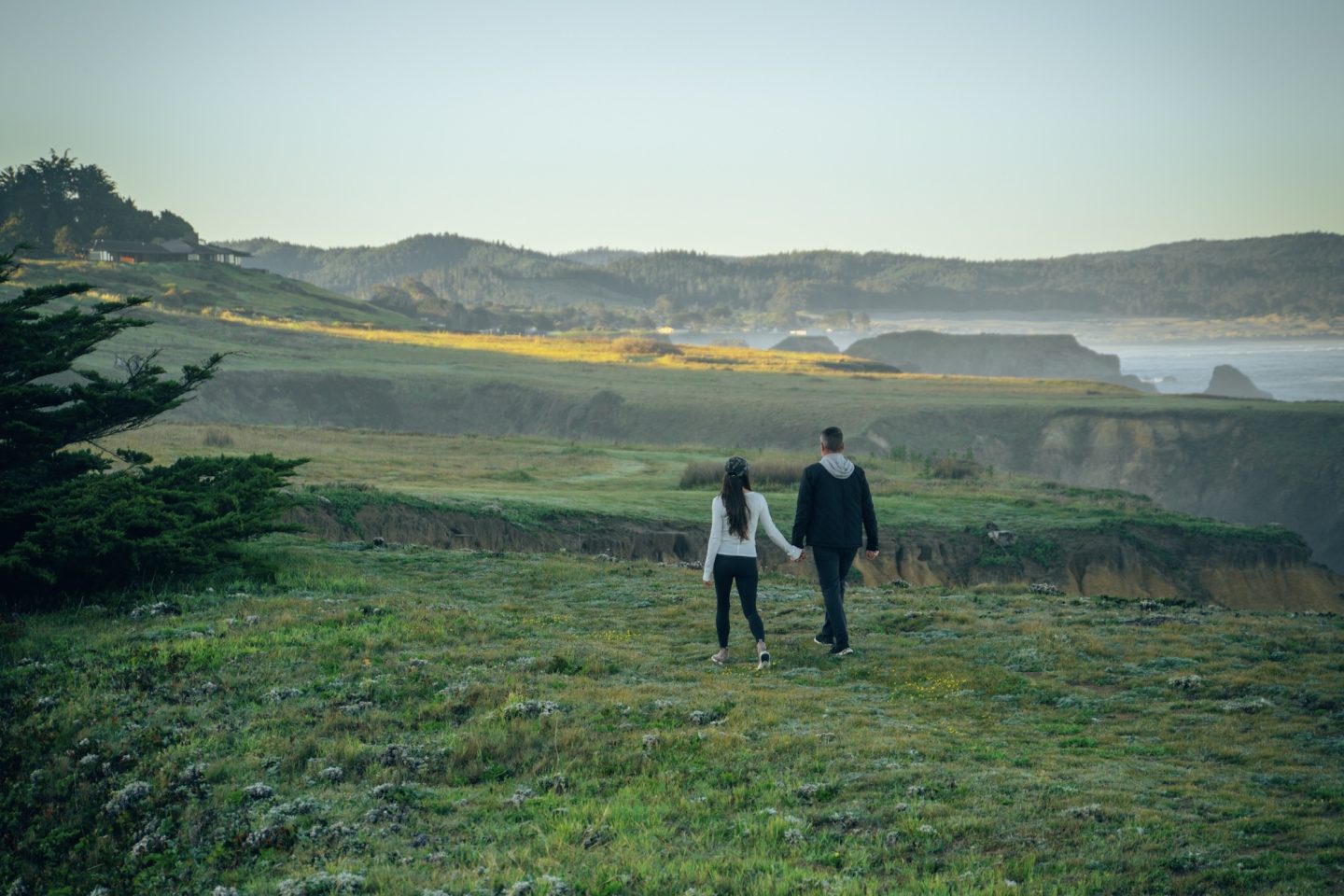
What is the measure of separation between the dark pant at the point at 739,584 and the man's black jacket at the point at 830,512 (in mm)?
892

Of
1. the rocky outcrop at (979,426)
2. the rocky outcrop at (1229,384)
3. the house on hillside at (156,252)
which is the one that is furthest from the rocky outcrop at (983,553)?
the house on hillside at (156,252)

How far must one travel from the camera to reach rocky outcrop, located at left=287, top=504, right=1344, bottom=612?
26.9 m

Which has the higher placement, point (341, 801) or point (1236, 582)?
point (341, 801)

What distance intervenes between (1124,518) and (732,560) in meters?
25.3

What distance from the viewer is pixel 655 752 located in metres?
10.1

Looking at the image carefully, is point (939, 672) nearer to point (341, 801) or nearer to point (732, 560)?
point (732, 560)

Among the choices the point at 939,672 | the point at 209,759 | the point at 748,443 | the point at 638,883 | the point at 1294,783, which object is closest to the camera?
the point at 638,883

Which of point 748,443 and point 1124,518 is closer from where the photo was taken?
point 1124,518

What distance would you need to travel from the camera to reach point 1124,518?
34.7 m

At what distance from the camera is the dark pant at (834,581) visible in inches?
552

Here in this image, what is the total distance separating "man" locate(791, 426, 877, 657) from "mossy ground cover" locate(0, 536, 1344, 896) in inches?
36.0

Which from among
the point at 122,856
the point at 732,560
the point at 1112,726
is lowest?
the point at 122,856

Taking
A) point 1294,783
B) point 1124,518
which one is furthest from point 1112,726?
point 1124,518

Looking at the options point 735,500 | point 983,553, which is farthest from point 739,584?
point 983,553
